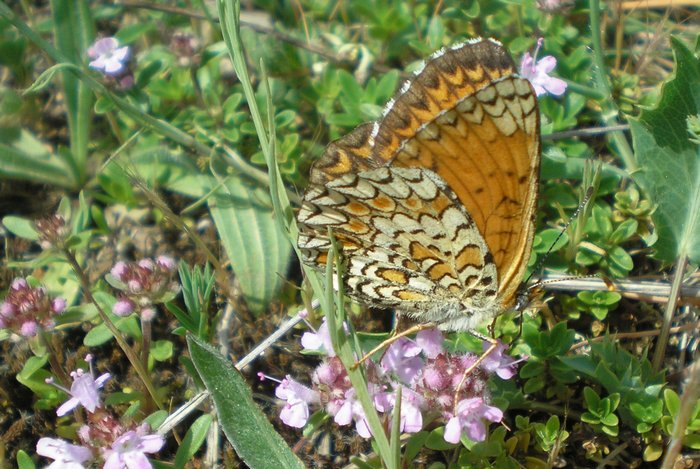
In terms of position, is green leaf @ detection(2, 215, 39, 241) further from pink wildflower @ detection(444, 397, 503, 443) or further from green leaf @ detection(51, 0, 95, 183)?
pink wildflower @ detection(444, 397, 503, 443)

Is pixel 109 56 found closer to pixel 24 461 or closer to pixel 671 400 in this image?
pixel 24 461

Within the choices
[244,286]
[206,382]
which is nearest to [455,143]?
[206,382]

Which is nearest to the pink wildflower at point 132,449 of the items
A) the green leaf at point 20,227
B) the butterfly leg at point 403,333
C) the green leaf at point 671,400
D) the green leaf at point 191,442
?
the green leaf at point 191,442

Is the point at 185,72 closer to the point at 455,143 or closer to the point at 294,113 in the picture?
the point at 294,113

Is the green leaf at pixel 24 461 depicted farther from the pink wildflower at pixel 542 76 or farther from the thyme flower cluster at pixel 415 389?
the pink wildflower at pixel 542 76

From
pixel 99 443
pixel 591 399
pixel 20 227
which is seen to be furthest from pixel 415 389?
pixel 20 227
